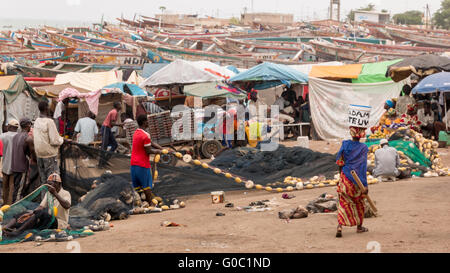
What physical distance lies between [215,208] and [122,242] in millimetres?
2767

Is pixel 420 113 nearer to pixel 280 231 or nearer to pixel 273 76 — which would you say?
pixel 273 76

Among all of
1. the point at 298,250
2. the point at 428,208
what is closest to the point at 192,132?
the point at 428,208

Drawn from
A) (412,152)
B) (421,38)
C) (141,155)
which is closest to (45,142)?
(141,155)

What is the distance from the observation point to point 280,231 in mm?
7273

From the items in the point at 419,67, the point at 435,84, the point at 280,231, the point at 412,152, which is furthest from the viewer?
the point at 419,67

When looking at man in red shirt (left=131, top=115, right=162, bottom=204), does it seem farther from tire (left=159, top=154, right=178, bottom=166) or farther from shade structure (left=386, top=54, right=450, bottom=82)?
shade structure (left=386, top=54, right=450, bottom=82)

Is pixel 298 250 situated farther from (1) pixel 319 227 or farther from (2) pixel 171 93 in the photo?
(2) pixel 171 93

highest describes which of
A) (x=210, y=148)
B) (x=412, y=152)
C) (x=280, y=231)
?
(x=280, y=231)

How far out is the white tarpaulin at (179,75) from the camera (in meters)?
18.5

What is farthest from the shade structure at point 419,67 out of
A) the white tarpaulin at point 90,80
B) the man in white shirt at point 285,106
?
the white tarpaulin at point 90,80

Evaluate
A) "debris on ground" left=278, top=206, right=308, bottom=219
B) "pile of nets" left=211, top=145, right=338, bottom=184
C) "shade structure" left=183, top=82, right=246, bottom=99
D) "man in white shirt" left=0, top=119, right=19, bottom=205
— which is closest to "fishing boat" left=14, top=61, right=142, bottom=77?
"shade structure" left=183, top=82, right=246, bottom=99

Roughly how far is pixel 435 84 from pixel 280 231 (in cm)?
925

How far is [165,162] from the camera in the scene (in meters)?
10.9

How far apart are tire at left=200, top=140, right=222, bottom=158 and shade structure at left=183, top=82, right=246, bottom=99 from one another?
2666 millimetres
